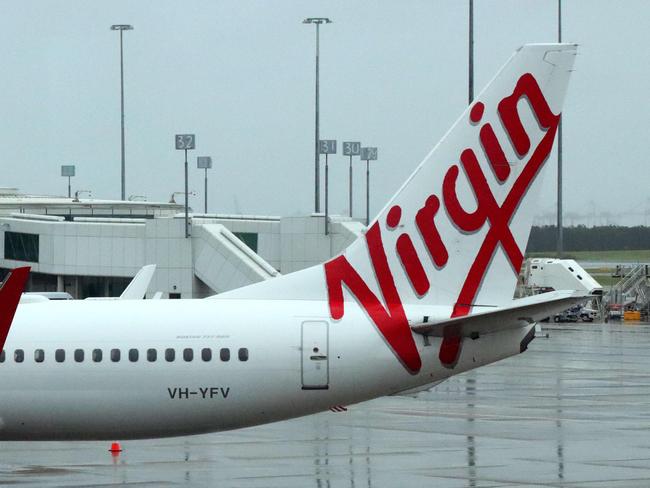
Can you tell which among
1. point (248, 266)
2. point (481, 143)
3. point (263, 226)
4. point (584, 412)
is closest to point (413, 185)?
point (481, 143)

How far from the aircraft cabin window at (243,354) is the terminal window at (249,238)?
5650 centimetres

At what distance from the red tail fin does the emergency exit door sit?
500cm

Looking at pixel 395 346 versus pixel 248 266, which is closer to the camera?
pixel 395 346

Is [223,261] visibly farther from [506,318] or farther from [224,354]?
[506,318]

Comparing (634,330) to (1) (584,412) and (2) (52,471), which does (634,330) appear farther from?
(2) (52,471)

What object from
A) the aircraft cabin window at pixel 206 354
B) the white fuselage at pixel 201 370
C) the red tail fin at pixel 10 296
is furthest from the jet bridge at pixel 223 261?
the red tail fin at pixel 10 296

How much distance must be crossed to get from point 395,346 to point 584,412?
15.6 meters

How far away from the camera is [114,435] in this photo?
25703 millimetres

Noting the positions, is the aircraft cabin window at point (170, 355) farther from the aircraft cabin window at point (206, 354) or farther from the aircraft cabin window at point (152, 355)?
the aircraft cabin window at point (206, 354)

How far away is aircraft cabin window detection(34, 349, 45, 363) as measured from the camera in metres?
25.5

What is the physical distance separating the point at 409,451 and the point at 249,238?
51978mm

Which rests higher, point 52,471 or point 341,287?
point 341,287

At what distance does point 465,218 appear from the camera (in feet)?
85.0

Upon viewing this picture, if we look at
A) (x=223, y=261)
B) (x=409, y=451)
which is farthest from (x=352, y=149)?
(x=409, y=451)
